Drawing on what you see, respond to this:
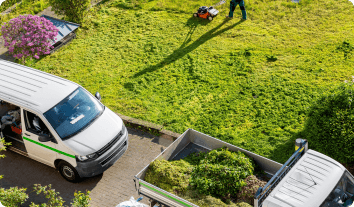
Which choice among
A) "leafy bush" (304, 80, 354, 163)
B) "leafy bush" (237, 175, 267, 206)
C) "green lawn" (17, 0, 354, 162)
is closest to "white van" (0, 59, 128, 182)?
"green lawn" (17, 0, 354, 162)

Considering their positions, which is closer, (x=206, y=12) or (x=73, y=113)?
(x=73, y=113)

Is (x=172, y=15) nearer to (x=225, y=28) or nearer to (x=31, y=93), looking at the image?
(x=225, y=28)

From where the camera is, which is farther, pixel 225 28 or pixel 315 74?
pixel 225 28

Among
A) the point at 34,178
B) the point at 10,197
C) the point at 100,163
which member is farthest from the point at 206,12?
the point at 10,197

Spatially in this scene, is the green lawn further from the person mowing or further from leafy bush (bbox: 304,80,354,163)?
leafy bush (bbox: 304,80,354,163)

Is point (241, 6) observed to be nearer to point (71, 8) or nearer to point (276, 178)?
point (71, 8)

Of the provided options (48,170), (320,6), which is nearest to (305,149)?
(48,170)
